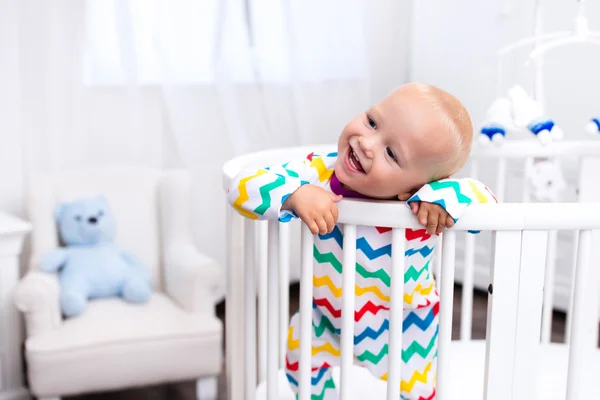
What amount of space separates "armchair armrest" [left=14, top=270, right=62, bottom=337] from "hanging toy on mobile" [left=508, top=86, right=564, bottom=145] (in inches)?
43.8

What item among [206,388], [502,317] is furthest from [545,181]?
[206,388]

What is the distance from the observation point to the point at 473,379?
1228 millimetres

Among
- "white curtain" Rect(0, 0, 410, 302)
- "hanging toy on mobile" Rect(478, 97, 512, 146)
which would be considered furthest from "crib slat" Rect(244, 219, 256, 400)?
"white curtain" Rect(0, 0, 410, 302)

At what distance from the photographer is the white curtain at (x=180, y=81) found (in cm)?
199

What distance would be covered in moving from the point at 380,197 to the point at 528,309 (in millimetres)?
232

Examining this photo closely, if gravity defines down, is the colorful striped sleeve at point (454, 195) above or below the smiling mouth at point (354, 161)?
below

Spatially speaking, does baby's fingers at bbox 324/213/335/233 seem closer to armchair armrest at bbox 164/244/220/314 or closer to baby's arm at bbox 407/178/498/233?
baby's arm at bbox 407/178/498/233

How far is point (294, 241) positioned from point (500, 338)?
184 centimetres

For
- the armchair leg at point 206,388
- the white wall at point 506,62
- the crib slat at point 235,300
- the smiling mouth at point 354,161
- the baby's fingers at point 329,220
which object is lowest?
the armchair leg at point 206,388

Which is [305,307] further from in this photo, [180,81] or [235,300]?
[180,81]

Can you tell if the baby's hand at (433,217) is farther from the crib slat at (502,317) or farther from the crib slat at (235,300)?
the crib slat at (235,300)

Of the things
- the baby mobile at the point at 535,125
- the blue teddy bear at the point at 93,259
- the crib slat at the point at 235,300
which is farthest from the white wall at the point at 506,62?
the crib slat at the point at 235,300

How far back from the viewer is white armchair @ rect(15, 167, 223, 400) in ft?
5.58

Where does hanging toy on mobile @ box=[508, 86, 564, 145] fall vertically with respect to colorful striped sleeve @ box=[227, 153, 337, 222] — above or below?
above
